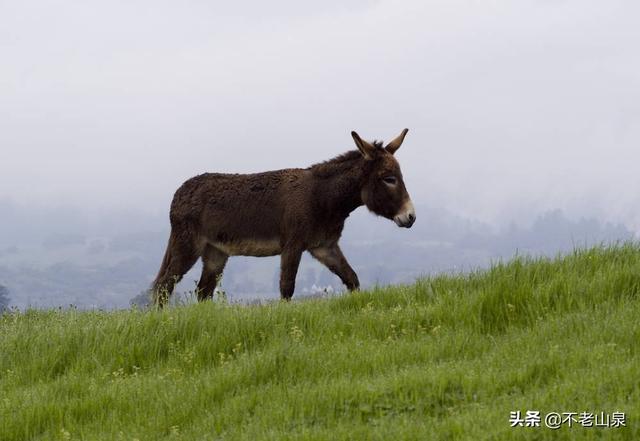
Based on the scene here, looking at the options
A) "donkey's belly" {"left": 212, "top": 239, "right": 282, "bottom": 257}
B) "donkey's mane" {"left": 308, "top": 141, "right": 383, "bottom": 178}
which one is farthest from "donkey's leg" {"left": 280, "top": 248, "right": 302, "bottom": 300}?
"donkey's mane" {"left": 308, "top": 141, "right": 383, "bottom": 178}

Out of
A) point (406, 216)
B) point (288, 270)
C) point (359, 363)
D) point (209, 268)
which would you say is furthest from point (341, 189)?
point (359, 363)

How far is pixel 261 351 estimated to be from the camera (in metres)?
9.45

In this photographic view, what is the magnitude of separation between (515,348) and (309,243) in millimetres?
6819

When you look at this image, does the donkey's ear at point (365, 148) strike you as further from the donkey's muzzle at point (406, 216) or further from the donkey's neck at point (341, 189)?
the donkey's muzzle at point (406, 216)

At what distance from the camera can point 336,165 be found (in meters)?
15.2

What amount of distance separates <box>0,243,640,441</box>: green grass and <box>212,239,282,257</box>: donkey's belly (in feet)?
12.9

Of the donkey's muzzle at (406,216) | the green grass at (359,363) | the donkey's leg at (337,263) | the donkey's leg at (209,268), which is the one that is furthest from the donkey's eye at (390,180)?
the green grass at (359,363)

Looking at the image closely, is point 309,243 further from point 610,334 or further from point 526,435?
point 526,435

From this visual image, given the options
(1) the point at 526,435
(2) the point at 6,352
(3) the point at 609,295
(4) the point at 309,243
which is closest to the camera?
(1) the point at 526,435

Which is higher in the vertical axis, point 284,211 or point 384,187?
point 384,187

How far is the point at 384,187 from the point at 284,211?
6.01 ft

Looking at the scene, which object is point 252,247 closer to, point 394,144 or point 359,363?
point 394,144

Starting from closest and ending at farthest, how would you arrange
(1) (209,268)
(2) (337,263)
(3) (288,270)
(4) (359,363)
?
(4) (359,363) → (3) (288,270) → (2) (337,263) → (1) (209,268)

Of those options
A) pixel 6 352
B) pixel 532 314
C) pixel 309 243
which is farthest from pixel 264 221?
pixel 532 314
